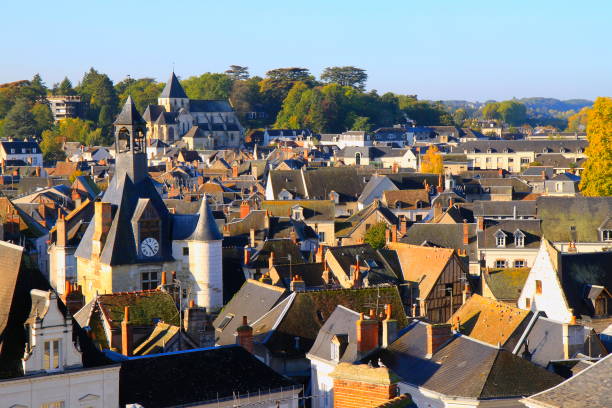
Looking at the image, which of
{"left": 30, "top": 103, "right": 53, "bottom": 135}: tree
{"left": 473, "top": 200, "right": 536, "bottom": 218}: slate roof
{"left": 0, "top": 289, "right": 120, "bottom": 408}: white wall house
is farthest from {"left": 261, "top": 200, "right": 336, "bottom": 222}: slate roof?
{"left": 30, "top": 103, "right": 53, "bottom": 135}: tree

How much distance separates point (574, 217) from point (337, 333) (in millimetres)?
37032

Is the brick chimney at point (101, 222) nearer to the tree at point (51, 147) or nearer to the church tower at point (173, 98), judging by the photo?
the tree at point (51, 147)

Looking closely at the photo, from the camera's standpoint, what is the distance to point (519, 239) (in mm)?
62625

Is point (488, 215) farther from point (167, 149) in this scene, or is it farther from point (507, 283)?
point (167, 149)

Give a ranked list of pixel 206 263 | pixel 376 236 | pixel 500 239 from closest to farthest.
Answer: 1. pixel 206 263
2. pixel 500 239
3. pixel 376 236

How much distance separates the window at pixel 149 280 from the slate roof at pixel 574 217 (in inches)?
1104

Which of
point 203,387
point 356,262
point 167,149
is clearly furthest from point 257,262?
point 167,149

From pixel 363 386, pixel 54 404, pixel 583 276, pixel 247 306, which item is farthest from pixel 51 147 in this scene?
pixel 363 386

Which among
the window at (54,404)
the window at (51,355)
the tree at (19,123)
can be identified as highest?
the tree at (19,123)

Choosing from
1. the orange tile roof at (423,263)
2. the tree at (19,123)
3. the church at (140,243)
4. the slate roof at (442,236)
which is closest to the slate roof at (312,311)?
the church at (140,243)

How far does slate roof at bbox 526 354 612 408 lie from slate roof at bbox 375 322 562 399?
191 inches

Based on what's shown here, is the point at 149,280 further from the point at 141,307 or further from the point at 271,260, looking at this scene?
the point at 141,307

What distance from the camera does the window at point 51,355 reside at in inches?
859

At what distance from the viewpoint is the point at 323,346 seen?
1247 inches
